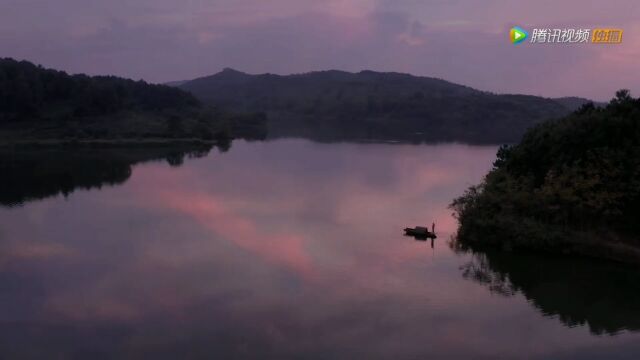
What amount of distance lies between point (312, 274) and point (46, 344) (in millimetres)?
9226

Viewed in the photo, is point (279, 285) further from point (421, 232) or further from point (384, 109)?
point (384, 109)

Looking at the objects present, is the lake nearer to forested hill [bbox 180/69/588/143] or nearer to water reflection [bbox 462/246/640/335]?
water reflection [bbox 462/246/640/335]

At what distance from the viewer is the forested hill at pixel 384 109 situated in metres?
107

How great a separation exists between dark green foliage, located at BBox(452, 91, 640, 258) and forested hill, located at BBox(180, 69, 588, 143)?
2510 inches

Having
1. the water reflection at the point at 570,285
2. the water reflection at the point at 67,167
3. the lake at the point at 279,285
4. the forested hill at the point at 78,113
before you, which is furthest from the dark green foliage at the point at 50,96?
the water reflection at the point at 570,285

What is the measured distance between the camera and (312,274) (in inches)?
871

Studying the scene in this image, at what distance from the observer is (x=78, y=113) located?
78.6 meters

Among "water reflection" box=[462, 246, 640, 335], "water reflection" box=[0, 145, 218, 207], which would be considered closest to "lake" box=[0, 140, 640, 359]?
"water reflection" box=[462, 246, 640, 335]

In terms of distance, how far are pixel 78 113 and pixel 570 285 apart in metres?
70.2

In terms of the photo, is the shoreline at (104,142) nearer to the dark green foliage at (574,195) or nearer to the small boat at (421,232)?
the small boat at (421,232)

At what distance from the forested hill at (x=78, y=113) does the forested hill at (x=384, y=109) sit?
18044 mm

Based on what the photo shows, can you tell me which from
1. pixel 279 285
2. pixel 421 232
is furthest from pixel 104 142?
pixel 279 285

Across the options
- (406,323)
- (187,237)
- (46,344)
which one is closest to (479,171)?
(187,237)

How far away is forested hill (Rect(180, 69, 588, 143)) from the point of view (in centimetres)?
10744
